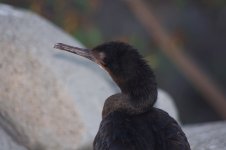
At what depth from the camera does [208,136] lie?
670cm

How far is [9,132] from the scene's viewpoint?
667 centimetres

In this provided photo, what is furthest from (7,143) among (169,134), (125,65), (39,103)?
(169,134)

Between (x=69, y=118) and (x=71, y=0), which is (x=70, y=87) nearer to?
(x=69, y=118)

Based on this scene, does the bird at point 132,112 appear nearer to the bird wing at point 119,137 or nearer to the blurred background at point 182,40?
the bird wing at point 119,137

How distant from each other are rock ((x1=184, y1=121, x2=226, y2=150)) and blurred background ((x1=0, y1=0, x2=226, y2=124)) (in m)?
3.06

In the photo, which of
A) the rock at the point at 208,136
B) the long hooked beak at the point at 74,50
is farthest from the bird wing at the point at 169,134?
the rock at the point at 208,136

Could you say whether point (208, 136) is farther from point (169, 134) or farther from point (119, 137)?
point (119, 137)

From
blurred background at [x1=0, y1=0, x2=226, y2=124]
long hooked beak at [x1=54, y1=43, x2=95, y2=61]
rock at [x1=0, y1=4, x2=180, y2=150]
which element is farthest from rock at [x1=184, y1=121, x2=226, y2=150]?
blurred background at [x1=0, y1=0, x2=226, y2=124]

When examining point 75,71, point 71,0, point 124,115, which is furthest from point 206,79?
point 124,115

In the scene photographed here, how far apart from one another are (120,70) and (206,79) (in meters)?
5.75

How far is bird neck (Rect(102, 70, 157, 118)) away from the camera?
539cm

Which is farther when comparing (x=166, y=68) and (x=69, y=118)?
(x=166, y=68)

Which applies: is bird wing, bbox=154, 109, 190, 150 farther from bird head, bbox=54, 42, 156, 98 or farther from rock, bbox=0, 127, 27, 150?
rock, bbox=0, 127, 27, 150

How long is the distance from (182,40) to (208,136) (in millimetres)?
4735
